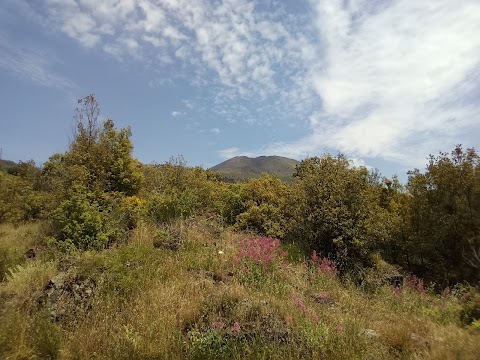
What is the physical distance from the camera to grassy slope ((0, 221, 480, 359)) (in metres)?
5.26

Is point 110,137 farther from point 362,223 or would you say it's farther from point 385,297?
point 385,297

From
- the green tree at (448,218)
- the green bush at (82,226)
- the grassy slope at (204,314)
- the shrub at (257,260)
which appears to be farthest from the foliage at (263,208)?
the green tree at (448,218)

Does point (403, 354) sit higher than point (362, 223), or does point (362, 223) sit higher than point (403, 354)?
point (362, 223)

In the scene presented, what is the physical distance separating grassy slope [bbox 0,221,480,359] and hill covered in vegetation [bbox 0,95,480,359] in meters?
0.03

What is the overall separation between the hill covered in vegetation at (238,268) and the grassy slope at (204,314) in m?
0.03

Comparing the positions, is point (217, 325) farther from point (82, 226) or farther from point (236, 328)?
point (82, 226)

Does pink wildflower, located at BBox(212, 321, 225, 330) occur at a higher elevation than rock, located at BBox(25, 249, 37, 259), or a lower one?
lower

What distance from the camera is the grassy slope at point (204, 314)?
526 cm

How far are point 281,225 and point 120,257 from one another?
22.1 ft

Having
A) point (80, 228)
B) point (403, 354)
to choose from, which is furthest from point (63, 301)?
point (403, 354)

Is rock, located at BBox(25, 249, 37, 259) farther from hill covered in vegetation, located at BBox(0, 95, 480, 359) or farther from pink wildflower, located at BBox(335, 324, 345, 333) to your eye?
pink wildflower, located at BBox(335, 324, 345, 333)

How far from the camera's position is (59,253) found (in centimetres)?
851

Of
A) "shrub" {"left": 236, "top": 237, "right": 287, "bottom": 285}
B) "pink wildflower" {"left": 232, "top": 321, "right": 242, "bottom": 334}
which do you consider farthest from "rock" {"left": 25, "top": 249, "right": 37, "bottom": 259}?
"pink wildflower" {"left": 232, "top": 321, "right": 242, "bottom": 334}

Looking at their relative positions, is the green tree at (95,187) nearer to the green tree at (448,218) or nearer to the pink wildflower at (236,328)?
the pink wildflower at (236,328)
